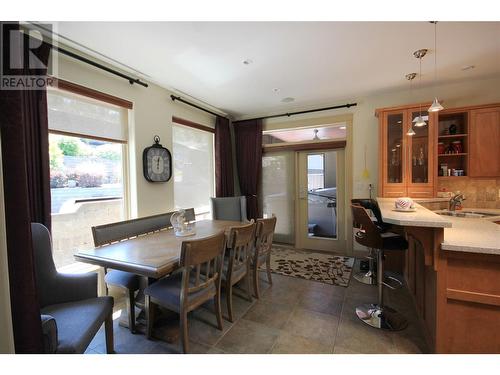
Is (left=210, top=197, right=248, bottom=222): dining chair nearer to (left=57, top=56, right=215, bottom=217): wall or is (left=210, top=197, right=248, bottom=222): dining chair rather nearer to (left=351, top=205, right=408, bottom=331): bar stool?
(left=57, top=56, right=215, bottom=217): wall

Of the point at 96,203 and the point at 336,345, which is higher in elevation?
the point at 96,203

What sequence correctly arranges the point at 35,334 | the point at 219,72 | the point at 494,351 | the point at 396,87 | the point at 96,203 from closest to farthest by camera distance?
1. the point at 35,334
2. the point at 494,351
3. the point at 96,203
4. the point at 219,72
5. the point at 396,87

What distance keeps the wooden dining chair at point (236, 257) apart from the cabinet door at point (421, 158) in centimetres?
241

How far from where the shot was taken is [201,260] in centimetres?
161

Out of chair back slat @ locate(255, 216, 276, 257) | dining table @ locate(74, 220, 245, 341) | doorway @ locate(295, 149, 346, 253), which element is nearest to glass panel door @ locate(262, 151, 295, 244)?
doorway @ locate(295, 149, 346, 253)

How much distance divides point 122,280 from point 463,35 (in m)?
3.77

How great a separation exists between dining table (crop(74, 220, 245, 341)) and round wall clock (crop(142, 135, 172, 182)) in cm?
93

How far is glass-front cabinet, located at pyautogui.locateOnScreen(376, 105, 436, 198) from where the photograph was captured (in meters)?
Answer: 2.96

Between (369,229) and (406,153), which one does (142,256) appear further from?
(406,153)

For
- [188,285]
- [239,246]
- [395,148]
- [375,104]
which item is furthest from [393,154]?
[188,285]

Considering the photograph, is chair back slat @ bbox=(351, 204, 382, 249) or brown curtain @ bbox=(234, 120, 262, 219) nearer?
chair back slat @ bbox=(351, 204, 382, 249)

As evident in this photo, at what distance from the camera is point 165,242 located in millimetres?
2080
